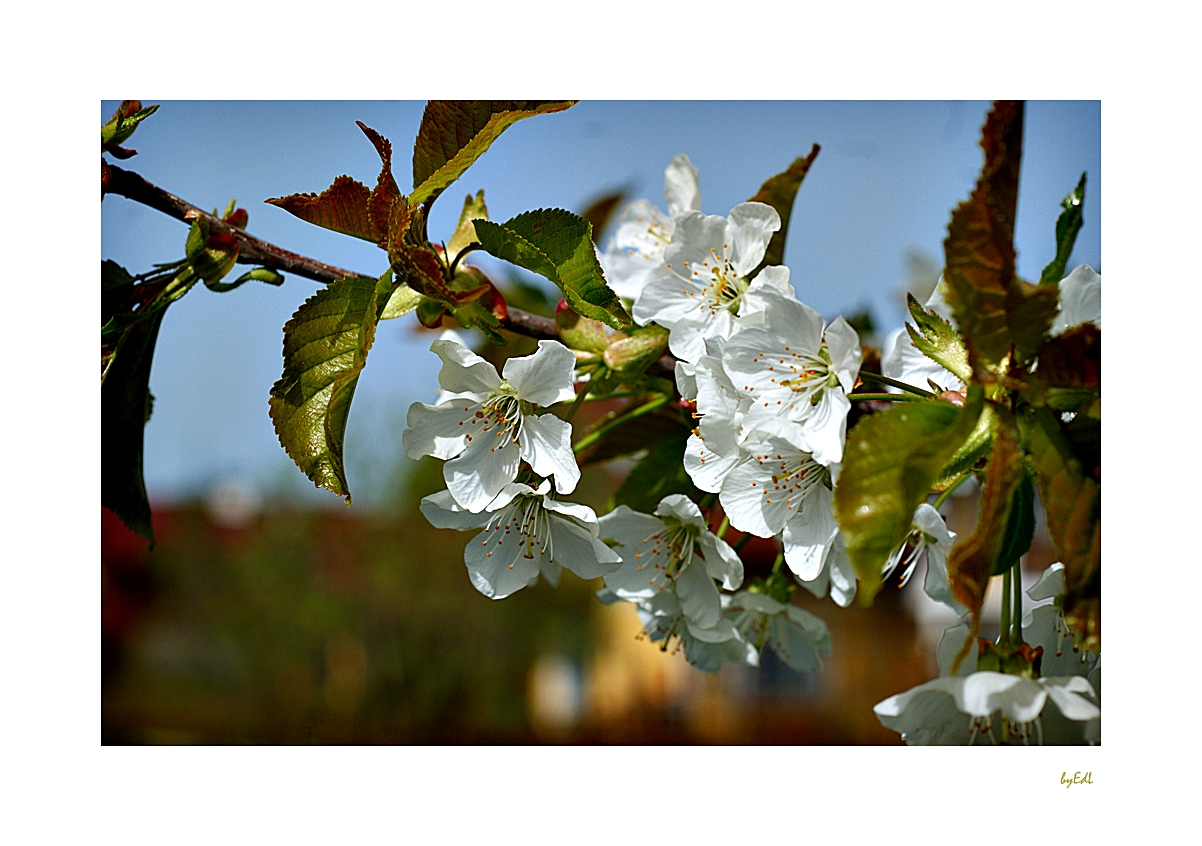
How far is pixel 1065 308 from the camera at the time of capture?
0.63 meters

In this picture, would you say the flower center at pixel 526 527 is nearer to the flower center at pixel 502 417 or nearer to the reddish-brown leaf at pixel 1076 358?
the flower center at pixel 502 417

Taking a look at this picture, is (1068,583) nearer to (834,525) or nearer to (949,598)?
(834,525)

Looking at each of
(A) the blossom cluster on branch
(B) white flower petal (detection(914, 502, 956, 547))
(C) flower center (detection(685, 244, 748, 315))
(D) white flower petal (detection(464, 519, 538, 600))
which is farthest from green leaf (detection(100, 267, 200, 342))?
(B) white flower petal (detection(914, 502, 956, 547))

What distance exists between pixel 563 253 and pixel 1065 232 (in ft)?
1.24

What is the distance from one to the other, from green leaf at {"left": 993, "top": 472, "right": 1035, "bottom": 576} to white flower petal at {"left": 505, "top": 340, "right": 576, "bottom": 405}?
324 millimetres

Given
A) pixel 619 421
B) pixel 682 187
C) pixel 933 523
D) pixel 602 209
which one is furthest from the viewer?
pixel 602 209

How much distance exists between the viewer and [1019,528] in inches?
21.7

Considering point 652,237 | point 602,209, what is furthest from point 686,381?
point 602,209

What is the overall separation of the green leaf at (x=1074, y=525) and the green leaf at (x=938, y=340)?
0.10 meters

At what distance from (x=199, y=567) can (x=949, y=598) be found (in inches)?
390

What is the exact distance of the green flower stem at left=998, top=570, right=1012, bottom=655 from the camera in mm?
582

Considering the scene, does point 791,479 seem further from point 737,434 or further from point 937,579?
point 937,579

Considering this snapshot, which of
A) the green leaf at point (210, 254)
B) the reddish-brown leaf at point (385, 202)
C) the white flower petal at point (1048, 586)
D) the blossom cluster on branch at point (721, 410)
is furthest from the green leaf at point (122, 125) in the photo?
the white flower petal at point (1048, 586)

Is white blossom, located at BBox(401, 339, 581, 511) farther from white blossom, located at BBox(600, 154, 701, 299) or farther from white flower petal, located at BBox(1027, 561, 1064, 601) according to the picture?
white flower petal, located at BBox(1027, 561, 1064, 601)
